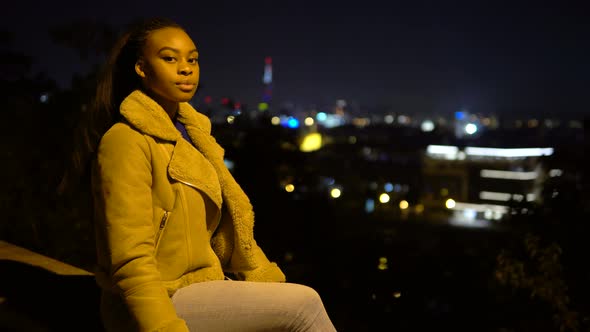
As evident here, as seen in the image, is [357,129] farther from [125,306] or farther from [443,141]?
[125,306]

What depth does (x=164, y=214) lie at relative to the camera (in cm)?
156

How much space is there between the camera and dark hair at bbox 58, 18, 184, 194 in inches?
66.5

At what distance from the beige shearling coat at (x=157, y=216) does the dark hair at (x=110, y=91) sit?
13cm

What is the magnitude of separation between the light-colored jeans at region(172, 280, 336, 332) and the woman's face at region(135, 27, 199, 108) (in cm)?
59

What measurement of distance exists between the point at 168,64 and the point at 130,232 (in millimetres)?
521

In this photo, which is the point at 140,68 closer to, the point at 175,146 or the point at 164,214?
the point at 175,146

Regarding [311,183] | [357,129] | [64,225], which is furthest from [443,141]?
[64,225]

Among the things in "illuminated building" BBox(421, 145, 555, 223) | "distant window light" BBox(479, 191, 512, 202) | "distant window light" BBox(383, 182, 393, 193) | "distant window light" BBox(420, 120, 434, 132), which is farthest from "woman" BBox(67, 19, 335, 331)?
"distant window light" BBox(420, 120, 434, 132)

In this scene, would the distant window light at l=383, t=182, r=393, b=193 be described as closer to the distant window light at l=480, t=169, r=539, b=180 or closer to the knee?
the distant window light at l=480, t=169, r=539, b=180

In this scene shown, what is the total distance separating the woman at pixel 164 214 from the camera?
1.44 m

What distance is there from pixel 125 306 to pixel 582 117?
7.06 metres

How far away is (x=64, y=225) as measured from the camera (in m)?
4.32

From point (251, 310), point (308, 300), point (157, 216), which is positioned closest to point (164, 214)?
point (157, 216)

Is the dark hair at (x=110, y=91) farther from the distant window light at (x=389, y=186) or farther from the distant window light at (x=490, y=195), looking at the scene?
the distant window light at (x=490, y=195)
